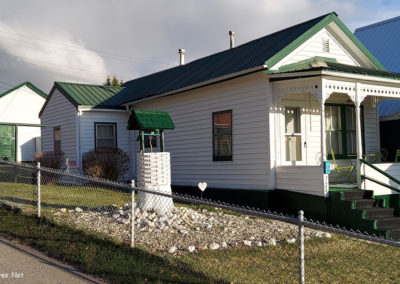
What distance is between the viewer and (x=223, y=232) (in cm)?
847

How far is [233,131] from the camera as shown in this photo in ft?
40.3

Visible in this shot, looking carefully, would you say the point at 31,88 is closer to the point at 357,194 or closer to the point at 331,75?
the point at 331,75

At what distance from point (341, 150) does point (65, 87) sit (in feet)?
35.3

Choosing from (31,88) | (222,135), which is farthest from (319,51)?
(31,88)

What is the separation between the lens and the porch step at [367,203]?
9.82 metres

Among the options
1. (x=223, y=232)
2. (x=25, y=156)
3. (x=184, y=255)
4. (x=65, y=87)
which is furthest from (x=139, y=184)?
(x=25, y=156)

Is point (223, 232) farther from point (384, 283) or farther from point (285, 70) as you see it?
point (285, 70)

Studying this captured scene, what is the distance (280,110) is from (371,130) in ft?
13.2

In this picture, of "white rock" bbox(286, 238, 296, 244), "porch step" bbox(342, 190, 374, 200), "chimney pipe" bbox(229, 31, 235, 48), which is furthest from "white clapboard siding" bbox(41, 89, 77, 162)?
"white rock" bbox(286, 238, 296, 244)

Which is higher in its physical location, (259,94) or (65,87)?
(65,87)

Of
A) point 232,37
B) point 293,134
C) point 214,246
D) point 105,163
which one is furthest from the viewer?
point 232,37

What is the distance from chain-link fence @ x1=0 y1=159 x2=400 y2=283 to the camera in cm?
601

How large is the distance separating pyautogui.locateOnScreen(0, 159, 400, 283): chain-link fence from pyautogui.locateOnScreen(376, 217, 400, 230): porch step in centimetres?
95

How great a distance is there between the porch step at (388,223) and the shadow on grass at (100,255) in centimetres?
521
